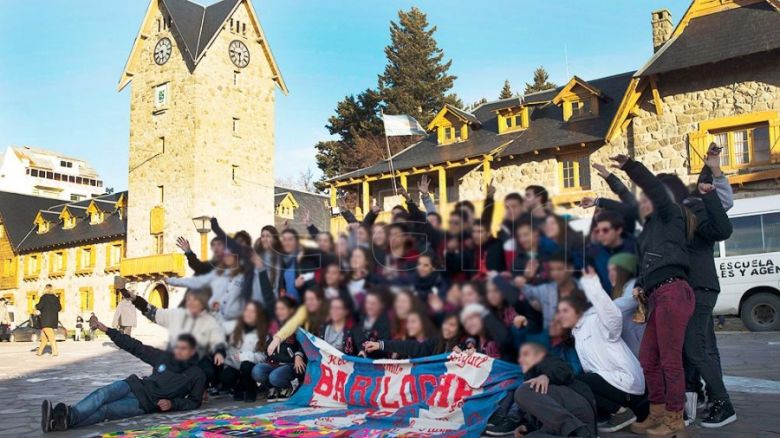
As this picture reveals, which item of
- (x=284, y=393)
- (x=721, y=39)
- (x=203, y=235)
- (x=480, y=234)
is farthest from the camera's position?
(x=721, y=39)

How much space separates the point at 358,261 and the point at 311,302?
0.68m

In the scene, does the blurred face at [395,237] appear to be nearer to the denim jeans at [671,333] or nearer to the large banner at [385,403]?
the large banner at [385,403]

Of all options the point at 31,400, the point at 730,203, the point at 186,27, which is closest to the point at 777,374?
the point at 730,203

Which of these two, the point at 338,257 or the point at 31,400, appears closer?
the point at 338,257

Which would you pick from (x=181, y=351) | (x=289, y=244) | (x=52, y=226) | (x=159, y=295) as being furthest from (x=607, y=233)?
(x=52, y=226)

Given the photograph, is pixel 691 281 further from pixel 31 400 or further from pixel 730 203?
pixel 31 400

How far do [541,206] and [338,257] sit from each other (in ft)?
7.66

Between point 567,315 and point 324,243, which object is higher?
point 324,243

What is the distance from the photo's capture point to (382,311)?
6.74 m

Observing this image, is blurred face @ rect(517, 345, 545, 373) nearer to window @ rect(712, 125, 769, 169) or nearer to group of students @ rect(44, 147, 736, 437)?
group of students @ rect(44, 147, 736, 437)

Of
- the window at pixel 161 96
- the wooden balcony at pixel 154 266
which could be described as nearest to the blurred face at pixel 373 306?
the wooden balcony at pixel 154 266

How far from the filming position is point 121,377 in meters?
11.2

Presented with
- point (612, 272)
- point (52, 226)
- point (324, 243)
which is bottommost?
point (612, 272)

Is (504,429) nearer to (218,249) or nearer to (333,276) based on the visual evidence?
(333,276)
